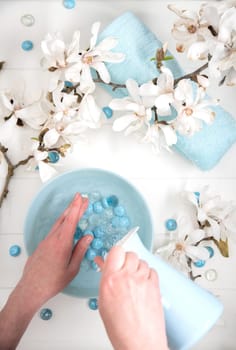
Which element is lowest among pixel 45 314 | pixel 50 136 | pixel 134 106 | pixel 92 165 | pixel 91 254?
pixel 45 314

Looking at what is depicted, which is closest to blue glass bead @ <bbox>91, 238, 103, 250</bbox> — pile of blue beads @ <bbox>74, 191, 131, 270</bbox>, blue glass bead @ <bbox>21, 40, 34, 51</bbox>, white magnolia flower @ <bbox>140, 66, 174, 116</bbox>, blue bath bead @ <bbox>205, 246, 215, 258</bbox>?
pile of blue beads @ <bbox>74, 191, 131, 270</bbox>

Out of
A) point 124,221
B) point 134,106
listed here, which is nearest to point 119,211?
point 124,221

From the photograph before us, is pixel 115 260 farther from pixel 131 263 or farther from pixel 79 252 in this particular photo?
pixel 79 252

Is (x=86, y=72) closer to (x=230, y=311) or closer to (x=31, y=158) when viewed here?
(x=31, y=158)

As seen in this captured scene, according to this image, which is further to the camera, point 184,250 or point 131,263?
point 184,250

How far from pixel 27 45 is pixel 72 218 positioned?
38cm

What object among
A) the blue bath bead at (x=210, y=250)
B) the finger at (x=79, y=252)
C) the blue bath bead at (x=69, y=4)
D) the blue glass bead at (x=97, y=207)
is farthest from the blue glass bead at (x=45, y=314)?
the blue bath bead at (x=69, y=4)

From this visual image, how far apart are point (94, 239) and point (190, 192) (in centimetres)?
22

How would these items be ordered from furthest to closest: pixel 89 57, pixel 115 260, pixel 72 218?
pixel 72 218
pixel 89 57
pixel 115 260

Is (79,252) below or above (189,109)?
below

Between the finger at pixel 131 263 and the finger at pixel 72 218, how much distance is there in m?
0.26

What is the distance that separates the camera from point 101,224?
1070mm

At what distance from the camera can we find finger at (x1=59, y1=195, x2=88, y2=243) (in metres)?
0.99

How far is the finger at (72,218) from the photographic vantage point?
987 millimetres
